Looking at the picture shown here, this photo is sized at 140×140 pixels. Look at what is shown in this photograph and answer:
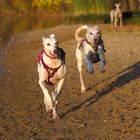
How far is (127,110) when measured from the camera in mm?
10328

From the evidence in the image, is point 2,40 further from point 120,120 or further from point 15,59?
point 120,120

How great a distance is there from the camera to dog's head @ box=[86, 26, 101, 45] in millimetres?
11438

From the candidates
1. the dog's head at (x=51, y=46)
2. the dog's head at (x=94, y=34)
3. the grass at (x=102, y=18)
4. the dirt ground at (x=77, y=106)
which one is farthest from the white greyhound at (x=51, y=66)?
the grass at (x=102, y=18)

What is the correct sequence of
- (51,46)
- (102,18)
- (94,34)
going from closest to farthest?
(51,46)
(94,34)
(102,18)

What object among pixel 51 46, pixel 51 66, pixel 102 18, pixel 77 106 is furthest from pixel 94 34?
pixel 102 18

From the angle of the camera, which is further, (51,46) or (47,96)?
(47,96)

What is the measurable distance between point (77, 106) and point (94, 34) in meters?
1.66

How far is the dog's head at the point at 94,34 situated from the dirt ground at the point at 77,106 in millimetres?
1277

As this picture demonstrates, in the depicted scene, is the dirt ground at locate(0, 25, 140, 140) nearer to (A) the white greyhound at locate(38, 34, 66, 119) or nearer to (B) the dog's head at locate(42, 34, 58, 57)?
(A) the white greyhound at locate(38, 34, 66, 119)

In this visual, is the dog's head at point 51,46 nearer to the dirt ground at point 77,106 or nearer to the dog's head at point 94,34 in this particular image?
the dirt ground at point 77,106

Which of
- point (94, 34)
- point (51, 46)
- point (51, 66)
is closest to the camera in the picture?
point (51, 46)

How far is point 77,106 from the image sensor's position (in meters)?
11.0

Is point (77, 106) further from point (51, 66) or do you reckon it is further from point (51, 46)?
point (51, 46)

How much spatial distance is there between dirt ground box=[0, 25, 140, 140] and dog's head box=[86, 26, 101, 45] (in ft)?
4.19
